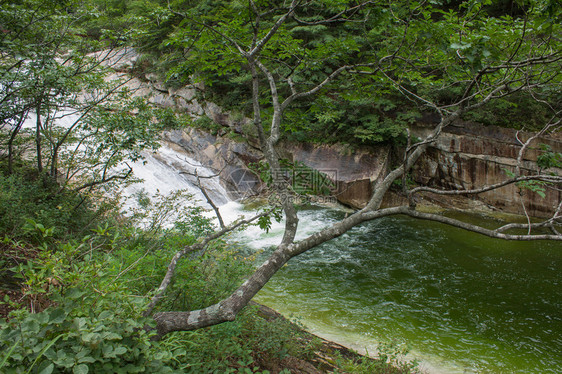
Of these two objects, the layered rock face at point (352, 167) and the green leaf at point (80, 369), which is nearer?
the green leaf at point (80, 369)

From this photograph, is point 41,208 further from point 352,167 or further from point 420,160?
point 420,160

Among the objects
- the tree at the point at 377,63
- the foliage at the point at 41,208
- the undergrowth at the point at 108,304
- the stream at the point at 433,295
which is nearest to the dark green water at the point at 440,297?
the stream at the point at 433,295

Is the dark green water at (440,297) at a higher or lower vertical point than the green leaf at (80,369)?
lower

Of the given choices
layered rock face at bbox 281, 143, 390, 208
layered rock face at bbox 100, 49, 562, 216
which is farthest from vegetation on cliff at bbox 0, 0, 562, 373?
layered rock face at bbox 281, 143, 390, 208

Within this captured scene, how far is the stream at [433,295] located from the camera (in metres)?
4.88

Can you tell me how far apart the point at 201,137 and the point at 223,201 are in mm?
3763

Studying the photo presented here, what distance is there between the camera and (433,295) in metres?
6.36

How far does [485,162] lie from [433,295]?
678 centimetres

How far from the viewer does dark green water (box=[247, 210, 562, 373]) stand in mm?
4910

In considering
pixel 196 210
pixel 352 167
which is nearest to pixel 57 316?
pixel 196 210

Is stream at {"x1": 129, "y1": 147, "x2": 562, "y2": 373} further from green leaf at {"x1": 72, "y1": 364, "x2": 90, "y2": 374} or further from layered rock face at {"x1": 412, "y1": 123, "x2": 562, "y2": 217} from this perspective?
green leaf at {"x1": 72, "y1": 364, "x2": 90, "y2": 374}

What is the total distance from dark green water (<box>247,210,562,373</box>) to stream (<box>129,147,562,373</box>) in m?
0.02

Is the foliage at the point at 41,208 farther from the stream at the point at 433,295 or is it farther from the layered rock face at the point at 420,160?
the layered rock face at the point at 420,160

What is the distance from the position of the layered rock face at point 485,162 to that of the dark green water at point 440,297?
211 centimetres
